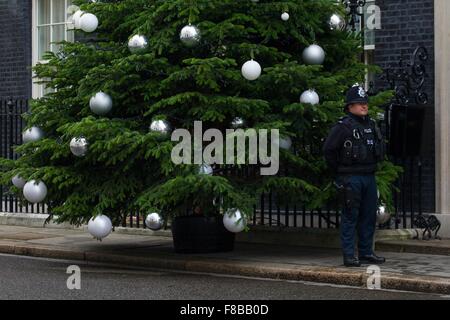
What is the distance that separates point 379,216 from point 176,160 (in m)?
2.65

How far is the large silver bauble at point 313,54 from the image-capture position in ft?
35.6

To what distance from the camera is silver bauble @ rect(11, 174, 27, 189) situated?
35.8ft

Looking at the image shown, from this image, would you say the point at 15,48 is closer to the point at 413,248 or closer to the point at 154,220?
the point at 154,220

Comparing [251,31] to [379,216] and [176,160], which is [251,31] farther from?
[379,216]

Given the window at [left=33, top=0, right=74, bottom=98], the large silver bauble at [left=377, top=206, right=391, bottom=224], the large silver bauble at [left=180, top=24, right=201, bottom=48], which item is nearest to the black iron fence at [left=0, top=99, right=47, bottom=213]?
the window at [left=33, top=0, right=74, bottom=98]

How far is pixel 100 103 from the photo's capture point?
1058cm

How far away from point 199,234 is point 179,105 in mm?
1683

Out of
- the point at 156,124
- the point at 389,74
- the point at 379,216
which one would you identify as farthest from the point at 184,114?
the point at 389,74

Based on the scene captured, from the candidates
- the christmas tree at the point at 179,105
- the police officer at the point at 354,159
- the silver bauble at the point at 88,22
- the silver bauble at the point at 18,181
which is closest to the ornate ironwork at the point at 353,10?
the christmas tree at the point at 179,105

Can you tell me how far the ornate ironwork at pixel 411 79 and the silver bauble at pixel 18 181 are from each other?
500 cm

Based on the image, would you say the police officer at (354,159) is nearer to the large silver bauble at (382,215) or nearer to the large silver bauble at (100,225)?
the large silver bauble at (382,215)

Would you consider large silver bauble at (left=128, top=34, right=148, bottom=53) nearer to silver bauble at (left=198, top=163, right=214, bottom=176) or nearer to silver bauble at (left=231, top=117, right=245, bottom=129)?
silver bauble at (left=231, top=117, right=245, bottom=129)

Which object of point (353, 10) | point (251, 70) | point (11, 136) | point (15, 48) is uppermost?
point (15, 48)

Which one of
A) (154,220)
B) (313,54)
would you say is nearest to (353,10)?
(313,54)
